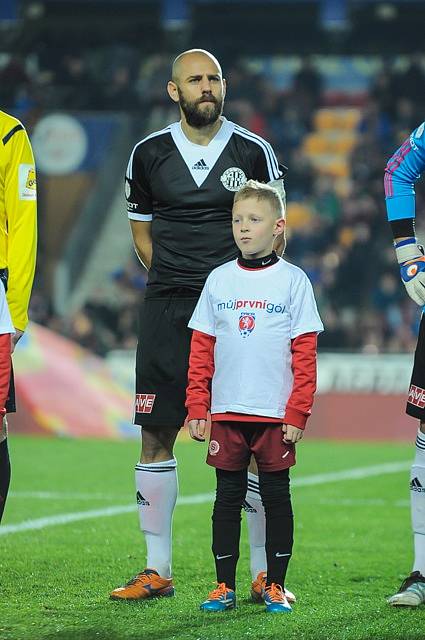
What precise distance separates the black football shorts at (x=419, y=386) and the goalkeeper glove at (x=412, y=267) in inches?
6.2

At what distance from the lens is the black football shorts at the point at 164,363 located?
17.8 ft

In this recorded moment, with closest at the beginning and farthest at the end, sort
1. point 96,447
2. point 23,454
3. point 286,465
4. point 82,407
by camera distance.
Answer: point 286,465 < point 23,454 < point 96,447 < point 82,407

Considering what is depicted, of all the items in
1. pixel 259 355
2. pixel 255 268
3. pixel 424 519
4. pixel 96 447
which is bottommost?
pixel 96 447

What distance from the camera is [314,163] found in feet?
77.4

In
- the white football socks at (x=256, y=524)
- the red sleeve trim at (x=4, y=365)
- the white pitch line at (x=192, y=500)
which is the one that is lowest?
the white pitch line at (x=192, y=500)

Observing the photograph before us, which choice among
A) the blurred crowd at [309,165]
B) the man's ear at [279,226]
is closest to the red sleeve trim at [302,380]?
the man's ear at [279,226]

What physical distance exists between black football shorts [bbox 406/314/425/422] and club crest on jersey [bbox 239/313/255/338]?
745mm

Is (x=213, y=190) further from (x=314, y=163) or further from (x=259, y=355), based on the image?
(x=314, y=163)

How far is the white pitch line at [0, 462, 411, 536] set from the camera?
Answer: 7.55 m

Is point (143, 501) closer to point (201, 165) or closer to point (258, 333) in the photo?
point (258, 333)

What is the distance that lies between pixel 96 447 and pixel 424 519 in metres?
8.48

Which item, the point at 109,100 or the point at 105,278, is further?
the point at 109,100

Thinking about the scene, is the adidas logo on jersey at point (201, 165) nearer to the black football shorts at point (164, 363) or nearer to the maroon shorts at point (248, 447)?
the black football shorts at point (164, 363)

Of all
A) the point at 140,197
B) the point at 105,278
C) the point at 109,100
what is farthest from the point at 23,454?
the point at 109,100
